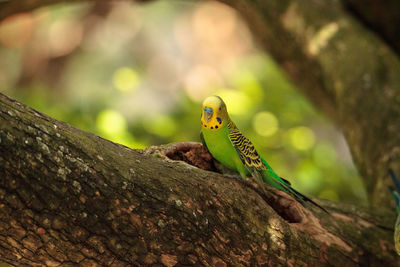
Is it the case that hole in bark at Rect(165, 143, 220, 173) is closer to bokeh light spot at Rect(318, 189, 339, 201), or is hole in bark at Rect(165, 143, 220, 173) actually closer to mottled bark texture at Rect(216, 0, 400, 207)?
mottled bark texture at Rect(216, 0, 400, 207)

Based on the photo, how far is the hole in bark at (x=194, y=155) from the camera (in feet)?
8.48

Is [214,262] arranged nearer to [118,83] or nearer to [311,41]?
[311,41]

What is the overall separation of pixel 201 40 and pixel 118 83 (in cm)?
429

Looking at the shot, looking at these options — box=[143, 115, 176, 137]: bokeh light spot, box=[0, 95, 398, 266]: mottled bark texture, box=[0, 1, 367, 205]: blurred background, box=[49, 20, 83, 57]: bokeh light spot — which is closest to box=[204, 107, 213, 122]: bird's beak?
box=[0, 95, 398, 266]: mottled bark texture

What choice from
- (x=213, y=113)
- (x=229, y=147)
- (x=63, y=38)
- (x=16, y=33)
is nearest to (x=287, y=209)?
(x=229, y=147)

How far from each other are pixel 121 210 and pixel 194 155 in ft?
3.19

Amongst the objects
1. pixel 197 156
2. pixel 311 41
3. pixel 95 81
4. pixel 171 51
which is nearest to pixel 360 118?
pixel 311 41

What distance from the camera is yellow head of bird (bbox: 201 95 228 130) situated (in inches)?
96.2

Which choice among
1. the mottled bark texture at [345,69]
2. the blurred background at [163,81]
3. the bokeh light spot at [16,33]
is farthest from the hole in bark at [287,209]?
the bokeh light spot at [16,33]

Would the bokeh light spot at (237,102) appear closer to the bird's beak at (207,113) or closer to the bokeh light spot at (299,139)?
the bokeh light spot at (299,139)

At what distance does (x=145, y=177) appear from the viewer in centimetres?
198

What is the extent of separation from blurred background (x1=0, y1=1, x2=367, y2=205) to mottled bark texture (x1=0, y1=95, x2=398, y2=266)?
9.54 ft

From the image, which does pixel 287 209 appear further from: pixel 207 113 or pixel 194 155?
pixel 207 113

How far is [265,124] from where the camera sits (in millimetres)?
6391
